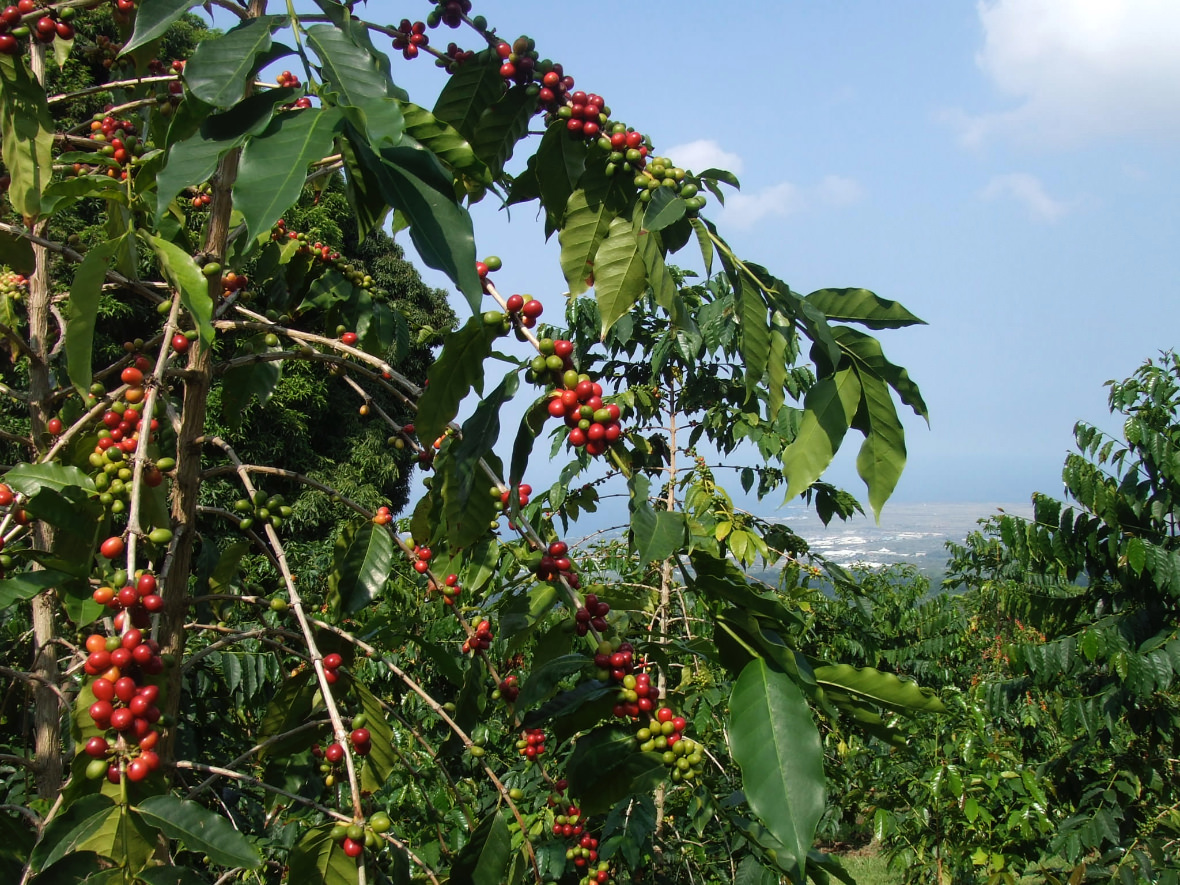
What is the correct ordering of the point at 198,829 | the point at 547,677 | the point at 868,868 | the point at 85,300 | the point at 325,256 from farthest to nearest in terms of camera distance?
1. the point at 868,868
2. the point at 325,256
3. the point at 547,677
4. the point at 85,300
5. the point at 198,829

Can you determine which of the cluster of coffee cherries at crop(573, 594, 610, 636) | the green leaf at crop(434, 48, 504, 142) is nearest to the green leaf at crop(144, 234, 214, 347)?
the green leaf at crop(434, 48, 504, 142)

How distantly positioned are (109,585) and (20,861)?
0.36 meters

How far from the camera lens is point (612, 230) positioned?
3.16 ft

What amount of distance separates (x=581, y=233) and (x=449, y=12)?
401 millimetres

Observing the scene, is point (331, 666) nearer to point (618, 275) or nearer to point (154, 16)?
point (618, 275)

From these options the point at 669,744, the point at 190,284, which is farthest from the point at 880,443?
the point at 190,284

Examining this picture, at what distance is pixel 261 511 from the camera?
1371 mm

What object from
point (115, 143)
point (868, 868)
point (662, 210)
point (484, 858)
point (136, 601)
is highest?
point (115, 143)

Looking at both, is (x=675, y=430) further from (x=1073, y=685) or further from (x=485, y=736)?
(x=1073, y=685)

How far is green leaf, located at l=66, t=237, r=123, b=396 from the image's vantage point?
2.71 ft

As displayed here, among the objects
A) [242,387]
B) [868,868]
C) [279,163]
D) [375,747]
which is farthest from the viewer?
[868,868]

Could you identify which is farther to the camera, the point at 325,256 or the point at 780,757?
the point at 325,256

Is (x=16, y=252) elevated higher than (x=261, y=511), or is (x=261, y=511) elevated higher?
(x=16, y=252)

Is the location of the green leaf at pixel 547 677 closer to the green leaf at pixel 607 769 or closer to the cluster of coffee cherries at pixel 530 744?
the green leaf at pixel 607 769
